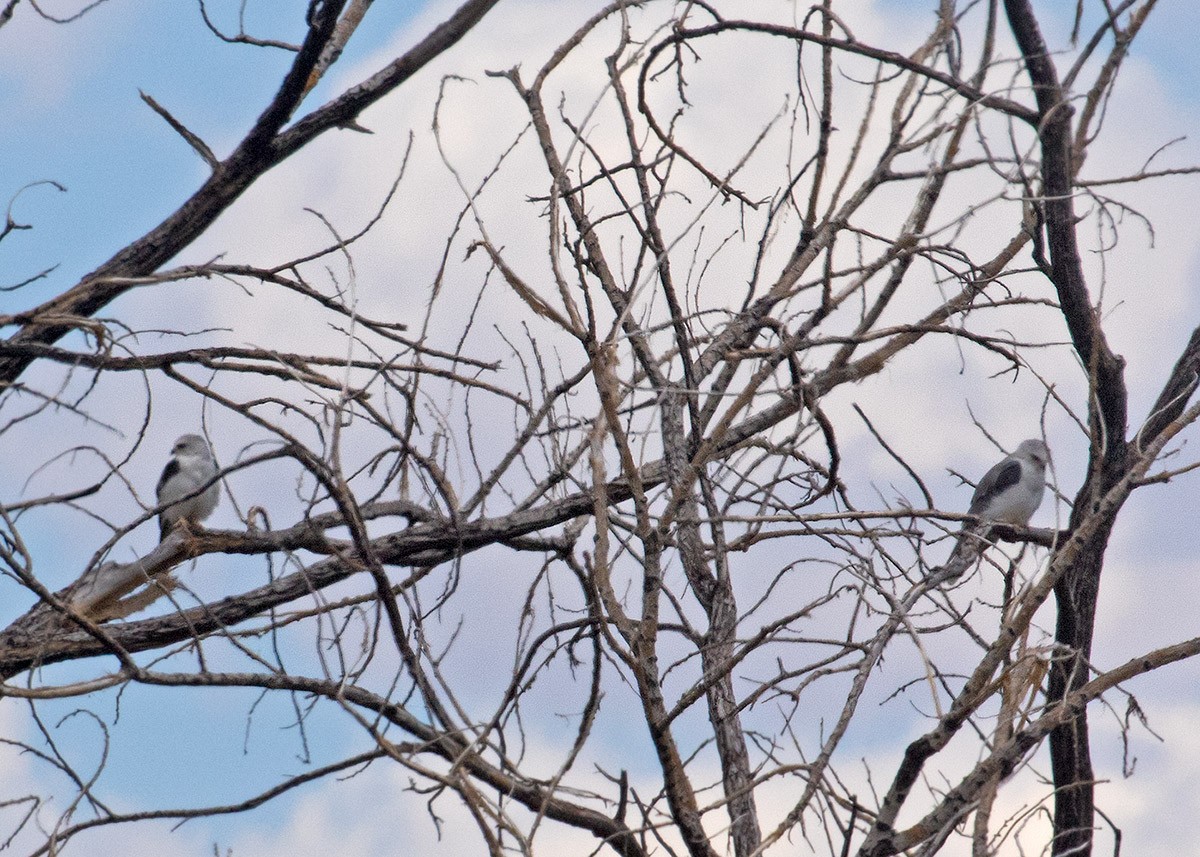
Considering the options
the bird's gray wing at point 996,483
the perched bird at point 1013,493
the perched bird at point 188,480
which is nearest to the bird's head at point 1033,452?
the perched bird at point 1013,493

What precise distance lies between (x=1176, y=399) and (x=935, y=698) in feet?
4.84

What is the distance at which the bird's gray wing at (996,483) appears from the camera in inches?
294

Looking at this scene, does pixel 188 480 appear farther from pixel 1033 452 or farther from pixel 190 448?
pixel 1033 452

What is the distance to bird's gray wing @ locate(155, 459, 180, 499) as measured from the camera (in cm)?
764

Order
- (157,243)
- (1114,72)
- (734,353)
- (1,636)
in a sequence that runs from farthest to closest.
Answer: (1,636) < (157,243) < (734,353) < (1114,72)

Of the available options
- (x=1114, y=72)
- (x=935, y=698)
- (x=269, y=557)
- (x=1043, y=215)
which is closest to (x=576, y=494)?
(x=269, y=557)

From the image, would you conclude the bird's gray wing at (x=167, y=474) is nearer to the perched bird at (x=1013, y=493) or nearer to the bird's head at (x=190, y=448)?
the bird's head at (x=190, y=448)

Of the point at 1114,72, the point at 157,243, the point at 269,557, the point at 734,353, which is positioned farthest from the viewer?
the point at 157,243

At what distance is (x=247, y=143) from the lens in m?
4.20

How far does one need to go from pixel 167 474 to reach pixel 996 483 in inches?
207

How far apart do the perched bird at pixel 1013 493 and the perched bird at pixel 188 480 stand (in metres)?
4.57

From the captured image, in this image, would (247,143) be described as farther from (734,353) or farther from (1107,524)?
(1107,524)

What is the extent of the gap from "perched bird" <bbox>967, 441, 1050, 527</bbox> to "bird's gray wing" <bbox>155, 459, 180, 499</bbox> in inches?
196

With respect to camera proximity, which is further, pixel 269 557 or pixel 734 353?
pixel 269 557
